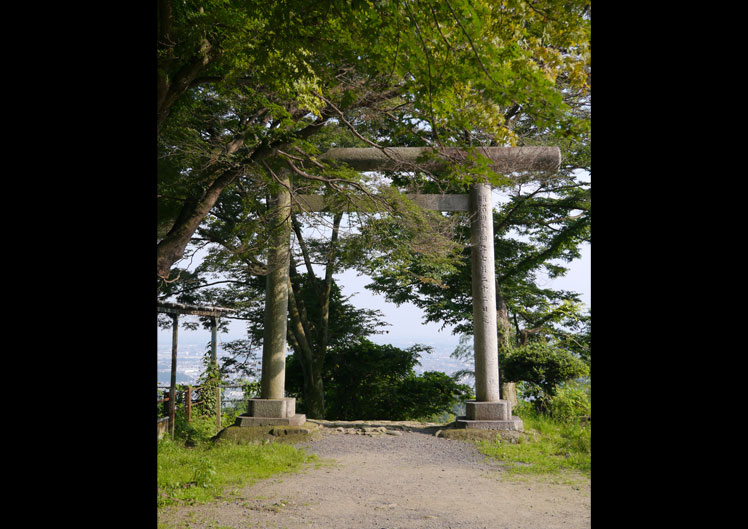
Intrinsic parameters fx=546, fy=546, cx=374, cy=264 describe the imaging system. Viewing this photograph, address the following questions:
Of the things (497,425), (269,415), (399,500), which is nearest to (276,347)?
(269,415)

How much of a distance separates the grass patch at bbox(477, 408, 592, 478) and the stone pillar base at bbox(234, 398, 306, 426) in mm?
Result: 3152

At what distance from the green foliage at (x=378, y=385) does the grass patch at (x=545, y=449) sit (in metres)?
4.79

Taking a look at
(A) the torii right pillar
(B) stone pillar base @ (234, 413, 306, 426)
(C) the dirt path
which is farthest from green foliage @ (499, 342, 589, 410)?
(B) stone pillar base @ (234, 413, 306, 426)

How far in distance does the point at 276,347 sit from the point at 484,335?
3.66 metres

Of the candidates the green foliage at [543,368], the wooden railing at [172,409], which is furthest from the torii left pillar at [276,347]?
the green foliage at [543,368]

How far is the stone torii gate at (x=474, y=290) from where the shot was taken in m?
9.16

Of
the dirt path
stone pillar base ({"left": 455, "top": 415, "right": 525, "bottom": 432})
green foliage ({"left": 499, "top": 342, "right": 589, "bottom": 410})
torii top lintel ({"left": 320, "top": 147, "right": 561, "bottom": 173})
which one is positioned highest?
torii top lintel ({"left": 320, "top": 147, "right": 561, "bottom": 173})

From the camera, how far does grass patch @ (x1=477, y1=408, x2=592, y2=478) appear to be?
6.91 metres

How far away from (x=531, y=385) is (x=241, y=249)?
6.90 m

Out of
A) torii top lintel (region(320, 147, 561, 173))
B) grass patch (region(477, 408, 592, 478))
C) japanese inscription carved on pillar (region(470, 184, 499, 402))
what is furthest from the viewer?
japanese inscription carved on pillar (region(470, 184, 499, 402))

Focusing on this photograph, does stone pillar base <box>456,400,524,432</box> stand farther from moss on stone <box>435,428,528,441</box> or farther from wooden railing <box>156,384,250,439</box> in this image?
wooden railing <box>156,384,250,439</box>
